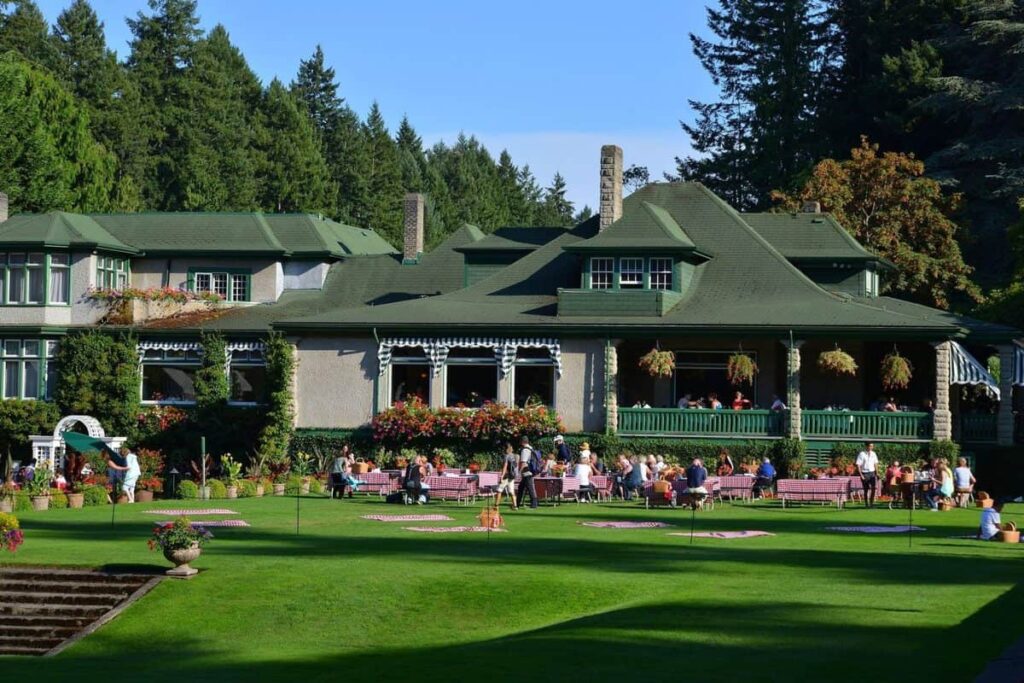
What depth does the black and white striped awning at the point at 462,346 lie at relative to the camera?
48625 millimetres

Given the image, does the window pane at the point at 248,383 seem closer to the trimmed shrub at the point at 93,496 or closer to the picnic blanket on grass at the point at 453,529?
the trimmed shrub at the point at 93,496

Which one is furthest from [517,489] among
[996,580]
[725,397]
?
[996,580]

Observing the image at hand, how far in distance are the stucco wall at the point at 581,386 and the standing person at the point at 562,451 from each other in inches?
40.9

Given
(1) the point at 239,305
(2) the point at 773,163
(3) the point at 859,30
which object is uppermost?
(3) the point at 859,30

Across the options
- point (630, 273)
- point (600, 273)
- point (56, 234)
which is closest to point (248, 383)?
point (56, 234)

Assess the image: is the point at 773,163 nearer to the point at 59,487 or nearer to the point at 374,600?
the point at 59,487

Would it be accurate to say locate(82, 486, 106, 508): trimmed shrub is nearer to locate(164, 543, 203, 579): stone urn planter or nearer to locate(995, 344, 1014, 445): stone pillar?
locate(164, 543, 203, 579): stone urn planter

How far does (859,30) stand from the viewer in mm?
81125

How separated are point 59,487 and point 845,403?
23192 mm

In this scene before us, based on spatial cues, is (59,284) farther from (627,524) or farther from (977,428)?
(977,428)

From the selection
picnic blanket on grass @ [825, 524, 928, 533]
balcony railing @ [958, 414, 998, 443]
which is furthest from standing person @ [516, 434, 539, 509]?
balcony railing @ [958, 414, 998, 443]

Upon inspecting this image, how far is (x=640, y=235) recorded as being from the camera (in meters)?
49.9

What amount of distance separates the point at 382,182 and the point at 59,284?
56661 millimetres

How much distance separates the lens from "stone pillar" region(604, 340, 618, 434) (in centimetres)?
4781
